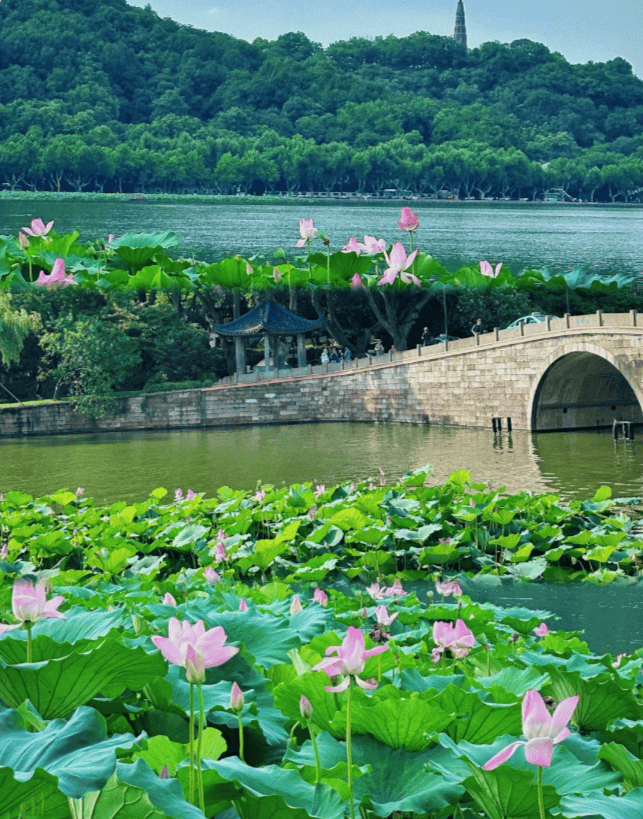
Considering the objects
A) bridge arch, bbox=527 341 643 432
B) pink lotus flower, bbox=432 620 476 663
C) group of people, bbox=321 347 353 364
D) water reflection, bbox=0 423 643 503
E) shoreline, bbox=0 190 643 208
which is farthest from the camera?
shoreline, bbox=0 190 643 208

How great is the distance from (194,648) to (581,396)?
101ft

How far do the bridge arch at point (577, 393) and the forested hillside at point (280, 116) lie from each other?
208ft

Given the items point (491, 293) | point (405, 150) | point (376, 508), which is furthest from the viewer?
point (405, 150)

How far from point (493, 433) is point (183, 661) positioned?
29290mm

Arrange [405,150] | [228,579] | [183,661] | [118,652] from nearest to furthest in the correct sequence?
[183,661], [118,652], [228,579], [405,150]

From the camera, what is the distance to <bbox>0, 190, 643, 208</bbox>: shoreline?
8354 cm

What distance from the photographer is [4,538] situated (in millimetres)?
11219

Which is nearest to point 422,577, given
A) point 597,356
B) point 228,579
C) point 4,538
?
point 228,579

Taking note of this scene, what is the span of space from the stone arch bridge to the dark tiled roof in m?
1.62

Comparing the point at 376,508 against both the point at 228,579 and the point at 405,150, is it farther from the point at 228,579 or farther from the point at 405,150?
the point at 405,150

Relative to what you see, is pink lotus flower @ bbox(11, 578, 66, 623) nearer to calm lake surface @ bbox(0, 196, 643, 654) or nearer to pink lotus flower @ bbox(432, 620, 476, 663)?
pink lotus flower @ bbox(432, 620, 476, 663)

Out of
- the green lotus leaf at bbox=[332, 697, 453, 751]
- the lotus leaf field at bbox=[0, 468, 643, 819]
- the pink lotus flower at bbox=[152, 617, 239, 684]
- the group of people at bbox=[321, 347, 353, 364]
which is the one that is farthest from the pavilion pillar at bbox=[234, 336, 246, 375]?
the pink lotus flower at bbox=[152, 617, 239, 684]

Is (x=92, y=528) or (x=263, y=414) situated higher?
(x=92, y=528)

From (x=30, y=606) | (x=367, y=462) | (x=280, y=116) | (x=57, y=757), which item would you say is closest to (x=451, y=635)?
(x=30, y=606)
